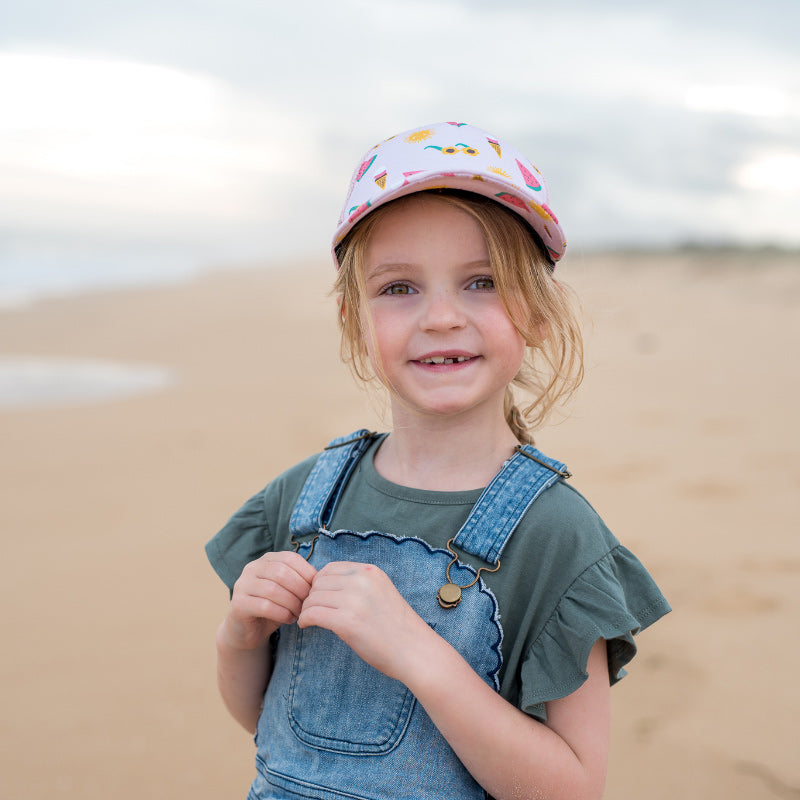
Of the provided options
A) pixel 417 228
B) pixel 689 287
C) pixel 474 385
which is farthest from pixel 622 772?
pixel 689 287

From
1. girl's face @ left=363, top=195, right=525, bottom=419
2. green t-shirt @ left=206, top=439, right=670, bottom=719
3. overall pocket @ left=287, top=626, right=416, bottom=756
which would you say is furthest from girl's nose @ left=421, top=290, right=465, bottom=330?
overall pocket @ left=287, top=626, right=416, bottom=756

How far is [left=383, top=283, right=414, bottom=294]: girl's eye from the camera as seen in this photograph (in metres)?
1.58

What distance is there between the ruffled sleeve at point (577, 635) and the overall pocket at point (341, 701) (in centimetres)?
21

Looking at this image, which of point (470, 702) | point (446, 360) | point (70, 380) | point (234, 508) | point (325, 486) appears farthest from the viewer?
point (70, 380)

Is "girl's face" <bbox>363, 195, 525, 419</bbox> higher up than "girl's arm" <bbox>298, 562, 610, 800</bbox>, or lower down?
higher up

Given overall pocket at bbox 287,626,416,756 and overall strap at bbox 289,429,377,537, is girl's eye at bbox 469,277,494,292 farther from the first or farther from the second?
overall pocket at bbox 287,626,416,756

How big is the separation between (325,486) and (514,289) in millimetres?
533

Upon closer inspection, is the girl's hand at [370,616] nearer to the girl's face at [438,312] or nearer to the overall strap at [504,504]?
the overall strap at [504,504]

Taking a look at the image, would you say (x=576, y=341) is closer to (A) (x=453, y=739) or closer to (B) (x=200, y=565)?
(A) (x=453, y=739)

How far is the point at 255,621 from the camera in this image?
1.58 metres

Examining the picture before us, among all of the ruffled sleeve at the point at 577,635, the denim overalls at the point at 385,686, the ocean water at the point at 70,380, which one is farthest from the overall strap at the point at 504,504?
the ocean water at the point at 70,380

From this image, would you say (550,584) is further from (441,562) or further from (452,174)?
(452,174)

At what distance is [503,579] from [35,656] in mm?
2232

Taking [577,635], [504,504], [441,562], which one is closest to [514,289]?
[504,504]
